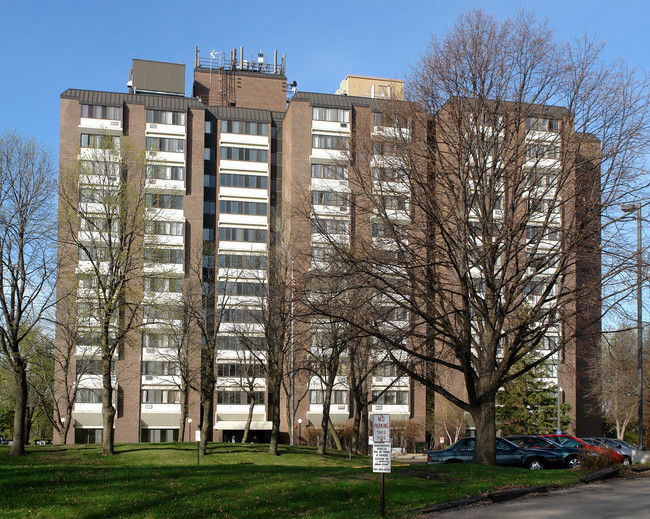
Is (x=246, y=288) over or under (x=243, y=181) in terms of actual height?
under

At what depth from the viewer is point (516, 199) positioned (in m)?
19.7

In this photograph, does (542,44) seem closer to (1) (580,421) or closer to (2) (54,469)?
(2) (54,469)

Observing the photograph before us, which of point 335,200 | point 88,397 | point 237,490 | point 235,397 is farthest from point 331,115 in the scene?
point 237,490

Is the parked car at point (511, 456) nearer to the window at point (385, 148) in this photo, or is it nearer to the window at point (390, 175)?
the window at point (390, 175)

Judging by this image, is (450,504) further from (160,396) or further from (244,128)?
(244,128)

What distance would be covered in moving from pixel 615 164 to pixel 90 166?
22.5 m

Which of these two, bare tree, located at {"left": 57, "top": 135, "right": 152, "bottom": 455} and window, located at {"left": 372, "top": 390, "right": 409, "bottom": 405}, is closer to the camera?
bare tree, located at {"left": 57, "top": 135, "right": 152, "bottom": 455}

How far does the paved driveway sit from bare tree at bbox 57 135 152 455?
17.7m

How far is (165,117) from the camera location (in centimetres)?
6562

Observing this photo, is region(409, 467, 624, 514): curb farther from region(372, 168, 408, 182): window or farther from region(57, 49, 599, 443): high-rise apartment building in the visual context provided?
region(57, 49, 599, 443): high-rise apartment building

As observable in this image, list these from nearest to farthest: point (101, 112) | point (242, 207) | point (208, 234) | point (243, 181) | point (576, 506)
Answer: point (576, 506) → point (101, 112) → point (208, 234) → point (242, 207) → point (243, 181)

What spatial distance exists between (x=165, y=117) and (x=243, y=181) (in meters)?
9.74

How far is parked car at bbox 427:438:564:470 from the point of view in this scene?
2395 centimetres

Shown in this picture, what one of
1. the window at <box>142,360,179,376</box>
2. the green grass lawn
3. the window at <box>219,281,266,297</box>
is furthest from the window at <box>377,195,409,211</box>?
the window at <box>142,360,179,376</box>
